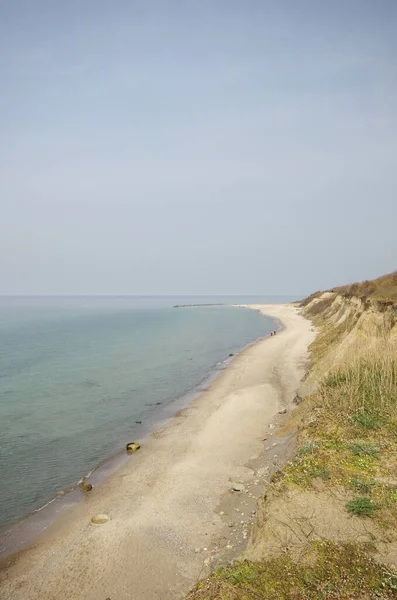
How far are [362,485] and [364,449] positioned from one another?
2151mm

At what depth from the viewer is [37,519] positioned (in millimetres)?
12852

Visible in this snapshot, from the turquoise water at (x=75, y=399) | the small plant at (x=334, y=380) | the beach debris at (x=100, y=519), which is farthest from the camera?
the small plant at (x=334, y=380)

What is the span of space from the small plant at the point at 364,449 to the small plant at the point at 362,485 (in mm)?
1576

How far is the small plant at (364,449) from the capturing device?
1160 centimetres

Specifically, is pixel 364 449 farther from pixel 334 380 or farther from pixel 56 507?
pixel 56 507

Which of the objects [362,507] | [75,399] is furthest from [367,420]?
[75,399]

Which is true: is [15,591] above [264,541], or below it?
below

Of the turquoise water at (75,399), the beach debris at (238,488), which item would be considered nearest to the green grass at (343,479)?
the beach debris at (238,488)

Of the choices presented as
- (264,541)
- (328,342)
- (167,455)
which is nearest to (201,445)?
(167,455)

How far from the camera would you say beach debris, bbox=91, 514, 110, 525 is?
39.2 feet

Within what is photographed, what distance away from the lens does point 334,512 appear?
9.05 meters

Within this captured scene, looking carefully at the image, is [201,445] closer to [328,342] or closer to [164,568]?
[164,568]

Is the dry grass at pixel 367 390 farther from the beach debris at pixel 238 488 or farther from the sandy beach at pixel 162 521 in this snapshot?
the beach debris at pixel 238 488

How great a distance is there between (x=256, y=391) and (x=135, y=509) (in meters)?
15.5
